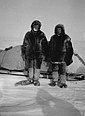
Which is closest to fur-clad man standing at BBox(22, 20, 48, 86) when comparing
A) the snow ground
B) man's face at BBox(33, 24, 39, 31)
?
man's face at BBox(33, 24, 39, 31)

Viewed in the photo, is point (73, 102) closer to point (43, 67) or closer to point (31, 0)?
point (43, 67)

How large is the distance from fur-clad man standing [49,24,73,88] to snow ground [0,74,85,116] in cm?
13

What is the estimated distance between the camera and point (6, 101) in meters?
2.45

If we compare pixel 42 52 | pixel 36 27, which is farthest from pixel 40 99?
pixel 36 27

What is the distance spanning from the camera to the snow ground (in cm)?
238

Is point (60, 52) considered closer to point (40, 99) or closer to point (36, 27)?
point (36, 27)

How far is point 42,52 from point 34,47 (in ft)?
0.37

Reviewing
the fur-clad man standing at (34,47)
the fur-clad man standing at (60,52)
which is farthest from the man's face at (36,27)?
the fur-clad man standing at (60,52)

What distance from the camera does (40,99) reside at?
249 cm

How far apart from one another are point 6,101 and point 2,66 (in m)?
0.43

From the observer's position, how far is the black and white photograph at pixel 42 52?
252cm

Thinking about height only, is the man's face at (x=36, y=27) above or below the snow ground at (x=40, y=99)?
above

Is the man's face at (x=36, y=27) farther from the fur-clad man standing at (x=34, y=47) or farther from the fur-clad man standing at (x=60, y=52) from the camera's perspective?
the fur-clad man standing at (x=60, y=52)

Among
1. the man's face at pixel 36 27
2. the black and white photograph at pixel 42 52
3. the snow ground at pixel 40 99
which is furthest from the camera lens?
the man's face at pixel 36 27
